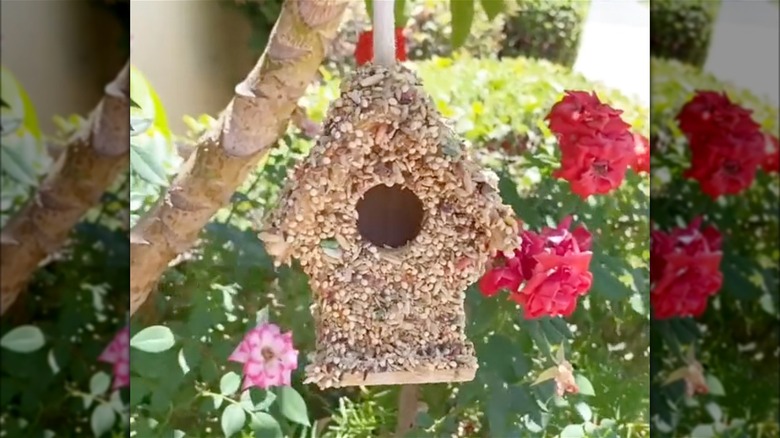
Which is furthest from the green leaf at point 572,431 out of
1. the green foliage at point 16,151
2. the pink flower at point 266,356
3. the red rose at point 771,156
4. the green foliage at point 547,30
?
the green foliage at point 16,151

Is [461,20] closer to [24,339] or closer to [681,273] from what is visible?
[681,273]

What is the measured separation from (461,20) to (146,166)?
435 millimetres

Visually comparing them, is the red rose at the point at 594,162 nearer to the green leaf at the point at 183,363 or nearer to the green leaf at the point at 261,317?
the green leaf at the point at 261,317

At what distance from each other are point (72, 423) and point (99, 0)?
638mm

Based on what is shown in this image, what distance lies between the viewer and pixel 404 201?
42.1 inches

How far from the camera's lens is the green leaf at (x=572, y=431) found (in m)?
1.16

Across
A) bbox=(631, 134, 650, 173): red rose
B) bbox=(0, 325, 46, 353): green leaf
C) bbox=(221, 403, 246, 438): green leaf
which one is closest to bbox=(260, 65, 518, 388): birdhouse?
bbox=(221, 403, 246, 438): green leaf

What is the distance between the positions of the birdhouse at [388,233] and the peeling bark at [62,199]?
1.23 feet

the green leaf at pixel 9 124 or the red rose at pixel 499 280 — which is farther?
the green leaf at pixel 9 124

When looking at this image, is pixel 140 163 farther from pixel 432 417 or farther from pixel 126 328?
pixel 432 417

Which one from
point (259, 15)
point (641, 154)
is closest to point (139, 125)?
point (259, 15)

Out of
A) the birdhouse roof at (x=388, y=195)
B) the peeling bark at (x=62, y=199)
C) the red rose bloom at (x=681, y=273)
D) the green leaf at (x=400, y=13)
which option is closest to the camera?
the birdhouse roof at (x=388, y=195)

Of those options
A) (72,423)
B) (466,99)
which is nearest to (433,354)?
(466,99)

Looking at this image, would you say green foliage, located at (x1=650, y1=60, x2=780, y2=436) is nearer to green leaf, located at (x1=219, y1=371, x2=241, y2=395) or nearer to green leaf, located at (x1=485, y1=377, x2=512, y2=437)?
green leaf, located at (x1=485, y1=377, x2=512, y2=437)
